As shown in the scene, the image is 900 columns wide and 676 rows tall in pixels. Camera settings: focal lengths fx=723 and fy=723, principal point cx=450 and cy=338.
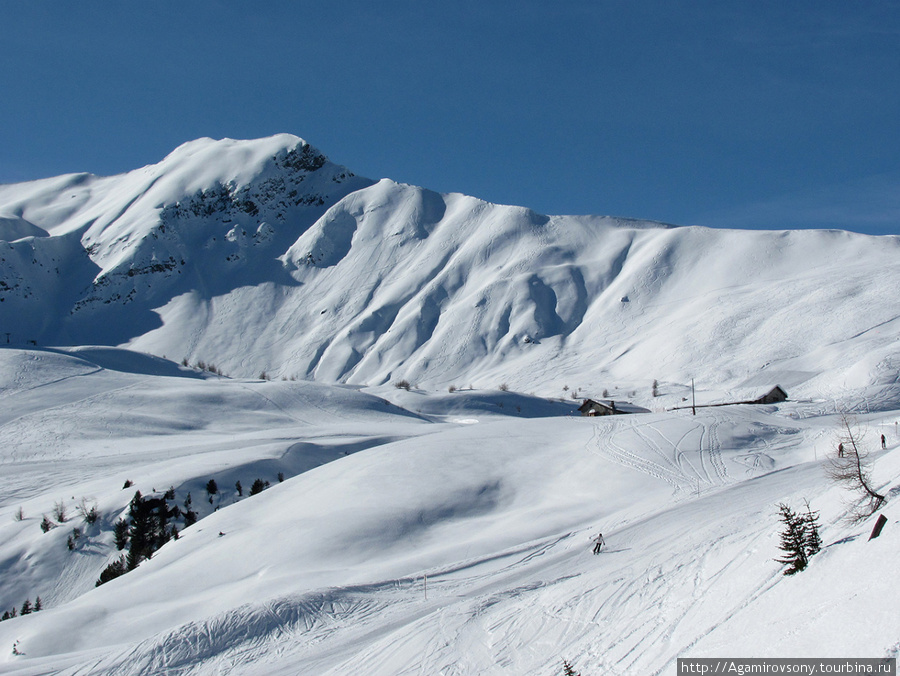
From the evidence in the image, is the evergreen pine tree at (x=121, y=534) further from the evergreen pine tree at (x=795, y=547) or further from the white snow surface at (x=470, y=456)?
the evergreen pine tree at (x=795, y=547)

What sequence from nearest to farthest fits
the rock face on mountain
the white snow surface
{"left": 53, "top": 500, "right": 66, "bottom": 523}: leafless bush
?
A: the white snow surface
{"left": 53, "top": 500, "right": 66, "bottom": 523}: leafless bush
the rock face on mountain

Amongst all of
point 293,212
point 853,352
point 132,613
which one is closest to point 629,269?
point 853,352

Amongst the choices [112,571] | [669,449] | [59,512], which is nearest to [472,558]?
[669,449]

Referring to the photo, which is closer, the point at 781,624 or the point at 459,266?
the point at 781,624

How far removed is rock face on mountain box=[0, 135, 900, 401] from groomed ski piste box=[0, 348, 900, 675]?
4493 cm

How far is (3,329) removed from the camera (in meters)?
159

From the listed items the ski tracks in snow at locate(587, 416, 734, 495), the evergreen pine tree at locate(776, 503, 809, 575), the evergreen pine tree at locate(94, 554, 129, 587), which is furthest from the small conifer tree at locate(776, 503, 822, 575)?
the evergreen pine tree at locate(94, 554, 129, 587)

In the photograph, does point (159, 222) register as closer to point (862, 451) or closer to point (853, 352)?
point (853, 352)

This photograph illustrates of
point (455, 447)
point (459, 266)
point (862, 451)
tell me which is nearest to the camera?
point (862, 451)

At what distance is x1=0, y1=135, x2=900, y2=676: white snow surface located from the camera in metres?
16.4

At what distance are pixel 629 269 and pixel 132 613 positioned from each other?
422 ft

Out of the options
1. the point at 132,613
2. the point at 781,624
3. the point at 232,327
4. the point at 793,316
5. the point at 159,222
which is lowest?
the point at 132,613

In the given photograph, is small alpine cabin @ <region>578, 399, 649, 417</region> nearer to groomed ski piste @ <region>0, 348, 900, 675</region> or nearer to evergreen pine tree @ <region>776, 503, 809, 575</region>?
groomed ski piste @ <region>0, 348, 900, 675</region>

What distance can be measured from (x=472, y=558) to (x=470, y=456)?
13.6 metres
